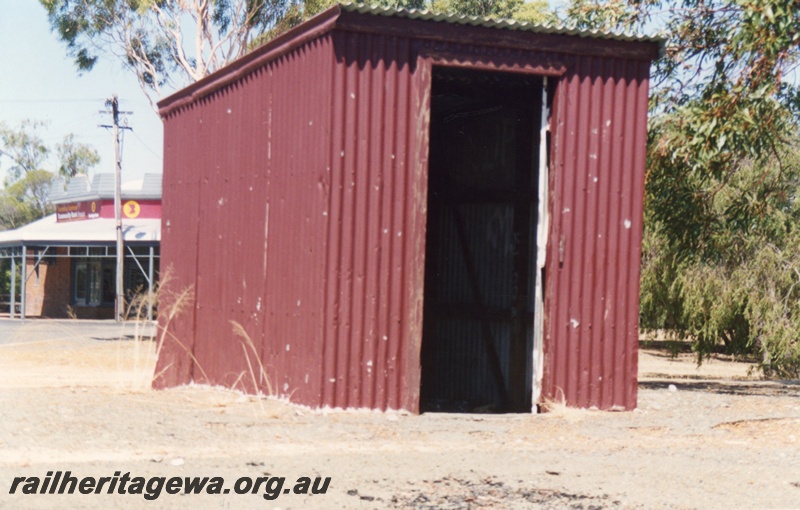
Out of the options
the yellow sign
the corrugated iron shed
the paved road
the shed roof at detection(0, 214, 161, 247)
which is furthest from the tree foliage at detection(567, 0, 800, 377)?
the yellow sign

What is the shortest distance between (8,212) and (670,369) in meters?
57.6

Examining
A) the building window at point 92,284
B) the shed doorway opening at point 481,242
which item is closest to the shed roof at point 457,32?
the shed doorway opening at point 481,242

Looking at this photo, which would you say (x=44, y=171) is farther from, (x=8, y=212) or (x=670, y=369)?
(x=670, y=369)

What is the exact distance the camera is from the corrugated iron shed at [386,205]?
402 inches

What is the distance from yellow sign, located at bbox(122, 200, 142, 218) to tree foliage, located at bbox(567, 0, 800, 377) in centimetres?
2438

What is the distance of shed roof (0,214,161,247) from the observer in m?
37.8

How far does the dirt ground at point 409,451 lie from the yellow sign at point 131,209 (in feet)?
99.3

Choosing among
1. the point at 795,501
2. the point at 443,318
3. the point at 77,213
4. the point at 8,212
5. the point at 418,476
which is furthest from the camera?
the point at 8,212

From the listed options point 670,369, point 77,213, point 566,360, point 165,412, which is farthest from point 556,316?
point 77,213

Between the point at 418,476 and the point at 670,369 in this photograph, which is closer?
the point at 418,476

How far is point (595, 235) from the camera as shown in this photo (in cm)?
1117

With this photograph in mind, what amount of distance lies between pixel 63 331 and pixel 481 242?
2069 cm

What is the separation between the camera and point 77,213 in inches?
1745

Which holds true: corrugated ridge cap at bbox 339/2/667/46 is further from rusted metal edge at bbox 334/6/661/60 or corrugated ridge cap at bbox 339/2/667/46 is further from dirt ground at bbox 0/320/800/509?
dirt ground at bbox 0/320/800/509
